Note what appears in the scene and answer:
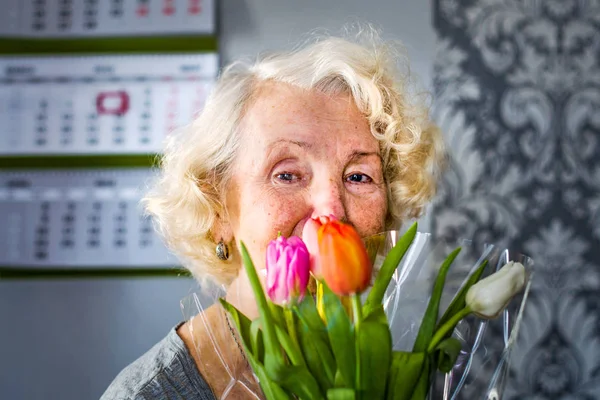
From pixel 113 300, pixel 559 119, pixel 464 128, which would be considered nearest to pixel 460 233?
pixel 464 128

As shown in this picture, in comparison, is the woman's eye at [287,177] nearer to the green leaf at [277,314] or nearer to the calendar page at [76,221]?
the green leaf at [277,314]

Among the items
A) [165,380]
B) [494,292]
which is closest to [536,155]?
[165,380]

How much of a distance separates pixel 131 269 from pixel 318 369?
1705 mm

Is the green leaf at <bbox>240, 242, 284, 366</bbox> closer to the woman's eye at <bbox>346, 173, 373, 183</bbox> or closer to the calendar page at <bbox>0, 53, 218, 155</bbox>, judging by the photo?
the woman's eye at <bbox>346, 173, 373, 183</bbox>

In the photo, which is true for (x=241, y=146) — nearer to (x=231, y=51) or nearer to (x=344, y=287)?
(x=344, y=287)

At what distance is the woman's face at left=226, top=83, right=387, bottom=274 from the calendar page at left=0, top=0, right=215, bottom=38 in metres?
1.21

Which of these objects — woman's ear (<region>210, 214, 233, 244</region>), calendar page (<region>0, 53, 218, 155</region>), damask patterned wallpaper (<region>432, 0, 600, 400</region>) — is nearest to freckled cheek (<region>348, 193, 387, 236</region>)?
woman's ear (<region>210, 214, 233, 244</region>)

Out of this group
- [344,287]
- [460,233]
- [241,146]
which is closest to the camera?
[344,287]

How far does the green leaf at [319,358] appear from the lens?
0.62 meters

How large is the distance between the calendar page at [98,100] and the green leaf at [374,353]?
68.2 inches

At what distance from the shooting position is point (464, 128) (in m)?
2.21

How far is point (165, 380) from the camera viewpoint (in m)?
1.03

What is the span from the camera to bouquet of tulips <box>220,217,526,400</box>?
0.59 meters

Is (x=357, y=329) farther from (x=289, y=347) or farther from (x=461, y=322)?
(x=461, y=322)
